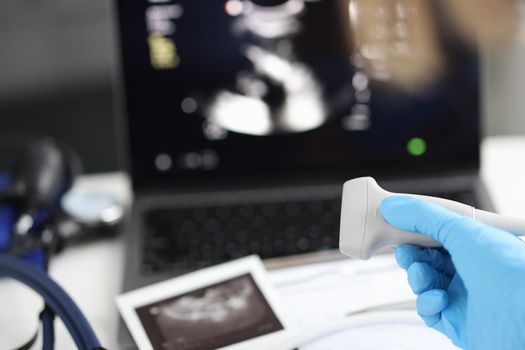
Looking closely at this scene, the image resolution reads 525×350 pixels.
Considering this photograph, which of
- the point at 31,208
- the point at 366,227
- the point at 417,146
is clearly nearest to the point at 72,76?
the point at 31,208

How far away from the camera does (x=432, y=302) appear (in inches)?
24.4

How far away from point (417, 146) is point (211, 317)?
35 centimetres

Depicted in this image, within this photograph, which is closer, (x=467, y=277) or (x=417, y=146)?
(x=467, y=277)

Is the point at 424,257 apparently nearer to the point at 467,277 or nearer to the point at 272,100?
the point at 467,277

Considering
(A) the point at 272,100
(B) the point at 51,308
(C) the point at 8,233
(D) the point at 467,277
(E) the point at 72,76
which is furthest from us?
(E) the point at 72,76

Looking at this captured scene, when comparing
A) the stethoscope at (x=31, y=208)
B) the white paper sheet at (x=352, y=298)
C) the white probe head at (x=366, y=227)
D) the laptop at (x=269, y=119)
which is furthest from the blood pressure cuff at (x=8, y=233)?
the white probe head at (x=366, y=227)

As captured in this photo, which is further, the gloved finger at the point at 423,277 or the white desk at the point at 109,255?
the white desk at the point at 109,255

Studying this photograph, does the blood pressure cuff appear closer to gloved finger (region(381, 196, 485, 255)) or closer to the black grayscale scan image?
the black grayscale scan image

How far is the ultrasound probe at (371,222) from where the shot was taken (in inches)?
23.5

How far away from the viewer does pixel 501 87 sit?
3.45 ft

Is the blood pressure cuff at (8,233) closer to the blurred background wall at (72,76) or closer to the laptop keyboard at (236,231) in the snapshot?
the laptop keyboard at (236,231)

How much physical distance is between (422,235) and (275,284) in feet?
0.67

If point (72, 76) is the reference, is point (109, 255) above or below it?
below

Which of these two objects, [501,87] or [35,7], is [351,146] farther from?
[35,7]
